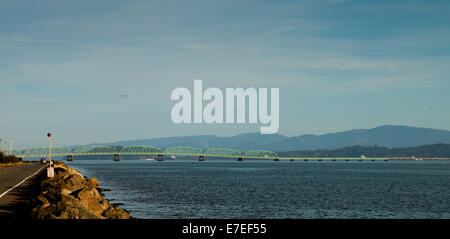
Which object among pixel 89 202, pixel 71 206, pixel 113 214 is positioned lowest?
pixel 113 214

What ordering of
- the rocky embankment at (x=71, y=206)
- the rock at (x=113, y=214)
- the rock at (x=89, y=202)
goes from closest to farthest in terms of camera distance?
1. the rocky embankment at (x=71, y=206)
2. the rock at (x=113, y=214)
3. the rock at (x=89, y=202)

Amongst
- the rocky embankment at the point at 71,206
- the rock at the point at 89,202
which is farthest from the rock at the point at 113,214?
the rock at the point at 89,202

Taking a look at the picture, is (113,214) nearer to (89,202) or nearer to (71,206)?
(89,202)

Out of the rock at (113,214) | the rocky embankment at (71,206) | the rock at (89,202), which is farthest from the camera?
the rock at (89,202)

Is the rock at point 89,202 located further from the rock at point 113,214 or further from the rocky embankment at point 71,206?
the rock at point 113,214

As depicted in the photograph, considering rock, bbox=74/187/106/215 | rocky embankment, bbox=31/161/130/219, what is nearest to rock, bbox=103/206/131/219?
rocky embankment, bbox=31/161/130/219

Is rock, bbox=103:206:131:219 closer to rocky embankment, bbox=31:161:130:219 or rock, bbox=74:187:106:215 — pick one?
rocky embankment, bbox=31:161:130:219

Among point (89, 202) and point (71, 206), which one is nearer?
point (71, 206)

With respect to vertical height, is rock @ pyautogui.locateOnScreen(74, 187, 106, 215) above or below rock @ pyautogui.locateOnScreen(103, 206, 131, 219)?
above

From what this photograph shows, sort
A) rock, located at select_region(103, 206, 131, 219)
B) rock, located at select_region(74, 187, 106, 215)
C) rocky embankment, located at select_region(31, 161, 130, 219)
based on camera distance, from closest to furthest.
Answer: rocky embankment, located at select_region(31, 161, 130, 219) → rock, located at select_region(103, 206, 131, 219) → rock, located at select_region(74, 187, 106, 215)

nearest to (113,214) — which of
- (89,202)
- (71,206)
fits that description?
(89,202)

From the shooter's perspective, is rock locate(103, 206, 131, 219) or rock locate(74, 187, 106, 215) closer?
rock locate(103, 206, 131, 219)
